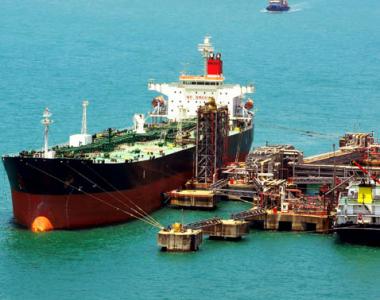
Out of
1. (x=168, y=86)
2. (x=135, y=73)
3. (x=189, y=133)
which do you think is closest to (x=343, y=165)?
(x=189, y=133)

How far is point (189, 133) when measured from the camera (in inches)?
2655

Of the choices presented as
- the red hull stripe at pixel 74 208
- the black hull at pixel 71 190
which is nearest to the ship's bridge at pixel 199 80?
the black hull at pixel 71 190

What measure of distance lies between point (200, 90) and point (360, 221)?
2159cm

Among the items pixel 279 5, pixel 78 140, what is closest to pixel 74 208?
pixel 78 140

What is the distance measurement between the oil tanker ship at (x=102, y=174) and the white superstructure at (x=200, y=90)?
8.85 ft

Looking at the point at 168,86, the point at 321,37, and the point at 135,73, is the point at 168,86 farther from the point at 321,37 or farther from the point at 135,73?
the point at 321,37

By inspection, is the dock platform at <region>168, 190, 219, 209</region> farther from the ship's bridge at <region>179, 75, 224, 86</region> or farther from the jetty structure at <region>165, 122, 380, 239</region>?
the ship's bridge at <region>179, 75, 224, 86</region>

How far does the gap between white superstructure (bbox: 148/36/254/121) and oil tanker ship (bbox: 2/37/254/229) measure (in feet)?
8.85

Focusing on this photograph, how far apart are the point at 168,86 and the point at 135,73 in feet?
132

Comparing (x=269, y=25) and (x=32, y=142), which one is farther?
(x=269, y=25)

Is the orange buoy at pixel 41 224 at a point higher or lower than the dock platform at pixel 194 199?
lower

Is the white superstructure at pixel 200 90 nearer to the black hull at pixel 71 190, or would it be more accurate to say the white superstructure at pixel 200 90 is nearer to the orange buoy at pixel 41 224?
the black hull at pixel 71 190

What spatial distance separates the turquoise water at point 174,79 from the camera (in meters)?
49.1

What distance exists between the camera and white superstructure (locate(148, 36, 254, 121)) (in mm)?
73562
